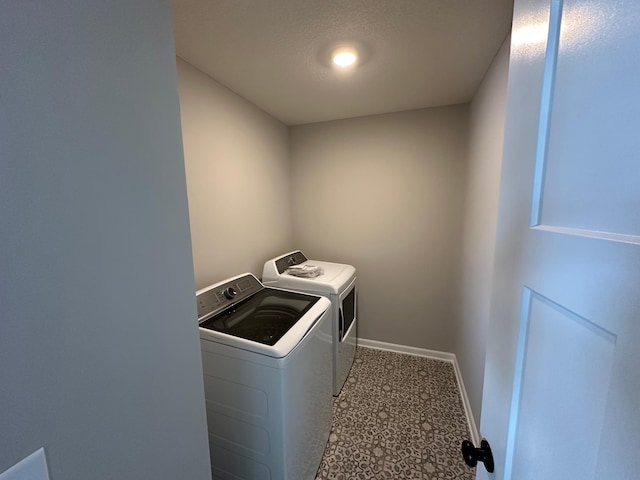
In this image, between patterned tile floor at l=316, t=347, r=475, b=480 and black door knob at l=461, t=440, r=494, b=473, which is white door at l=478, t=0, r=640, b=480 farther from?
patterned tile floor at l=316, t=347, r=475, b=480

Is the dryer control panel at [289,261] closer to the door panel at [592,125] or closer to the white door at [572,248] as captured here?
the white door at [572,248]

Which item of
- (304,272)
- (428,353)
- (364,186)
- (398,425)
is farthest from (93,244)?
(428,353)

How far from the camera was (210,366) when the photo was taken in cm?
127

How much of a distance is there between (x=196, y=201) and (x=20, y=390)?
144 centimetres

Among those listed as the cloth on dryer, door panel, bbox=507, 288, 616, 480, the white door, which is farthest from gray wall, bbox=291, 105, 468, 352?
door panel, bbox=507, 288, 616, 480

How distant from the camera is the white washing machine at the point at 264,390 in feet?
3.76

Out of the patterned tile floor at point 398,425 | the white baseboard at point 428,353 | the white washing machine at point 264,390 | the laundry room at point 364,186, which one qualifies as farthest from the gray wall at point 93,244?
the white baseboard at point 428,353

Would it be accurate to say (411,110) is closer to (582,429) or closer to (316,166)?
(316,166)

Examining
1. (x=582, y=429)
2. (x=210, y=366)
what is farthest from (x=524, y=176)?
(x=210, y=366)

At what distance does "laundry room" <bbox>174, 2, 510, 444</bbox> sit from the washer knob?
0.57ft

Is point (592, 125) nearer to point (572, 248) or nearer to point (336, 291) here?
point (572, 248)

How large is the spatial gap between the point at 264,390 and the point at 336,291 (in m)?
0.97

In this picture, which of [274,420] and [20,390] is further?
[274,420]

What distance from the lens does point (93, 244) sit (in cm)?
47
